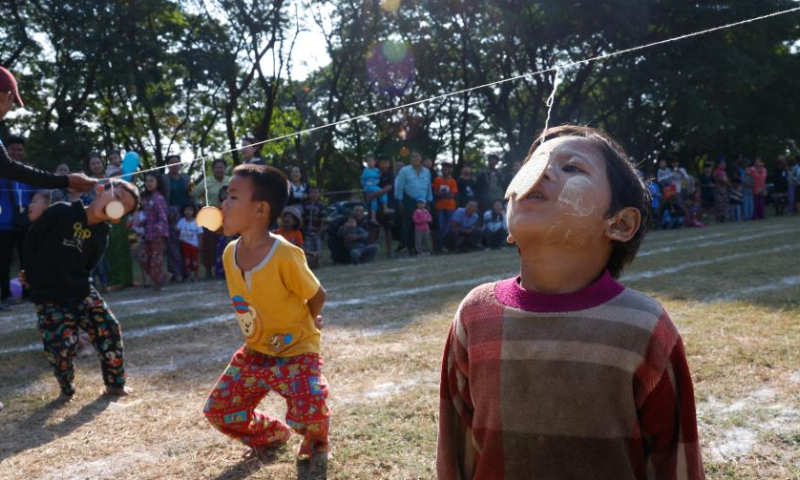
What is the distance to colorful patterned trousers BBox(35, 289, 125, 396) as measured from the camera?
4.36m

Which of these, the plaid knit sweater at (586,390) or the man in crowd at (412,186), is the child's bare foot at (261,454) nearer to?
the plaid knit sweater at (586,390)

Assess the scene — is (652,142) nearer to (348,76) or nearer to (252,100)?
(348,76)

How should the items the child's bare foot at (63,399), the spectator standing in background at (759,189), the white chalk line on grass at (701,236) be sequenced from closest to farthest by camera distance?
1. the child's bare foot at (63,399)
2. the white chalk line on grass at (701,236)
3. the spectator standing in background at (759,189)

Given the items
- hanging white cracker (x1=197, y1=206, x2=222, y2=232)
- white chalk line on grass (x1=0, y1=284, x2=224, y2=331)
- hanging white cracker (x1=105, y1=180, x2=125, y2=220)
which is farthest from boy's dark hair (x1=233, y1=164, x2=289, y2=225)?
white chalk line on grass (x1=0, y1=284, x2=224, y2=331)

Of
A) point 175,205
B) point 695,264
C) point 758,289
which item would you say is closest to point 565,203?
point 758,289

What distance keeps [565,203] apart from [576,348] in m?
0.31

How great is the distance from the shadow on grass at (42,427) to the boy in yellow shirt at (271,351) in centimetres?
110

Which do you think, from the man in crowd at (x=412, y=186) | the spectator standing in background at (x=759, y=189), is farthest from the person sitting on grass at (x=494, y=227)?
the spectator standing in background at (x=759, y=189)

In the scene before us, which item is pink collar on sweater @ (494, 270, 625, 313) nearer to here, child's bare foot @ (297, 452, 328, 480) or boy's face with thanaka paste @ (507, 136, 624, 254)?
boy's face with thanaka paste @ (507, 136, 624, 254)

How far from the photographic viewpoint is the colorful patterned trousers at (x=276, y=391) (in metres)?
3.04

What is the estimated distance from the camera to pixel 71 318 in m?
4.46

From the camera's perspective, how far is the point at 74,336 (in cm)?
446

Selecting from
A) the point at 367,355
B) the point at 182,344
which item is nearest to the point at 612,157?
the point at 367,355

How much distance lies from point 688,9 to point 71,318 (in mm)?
19859
